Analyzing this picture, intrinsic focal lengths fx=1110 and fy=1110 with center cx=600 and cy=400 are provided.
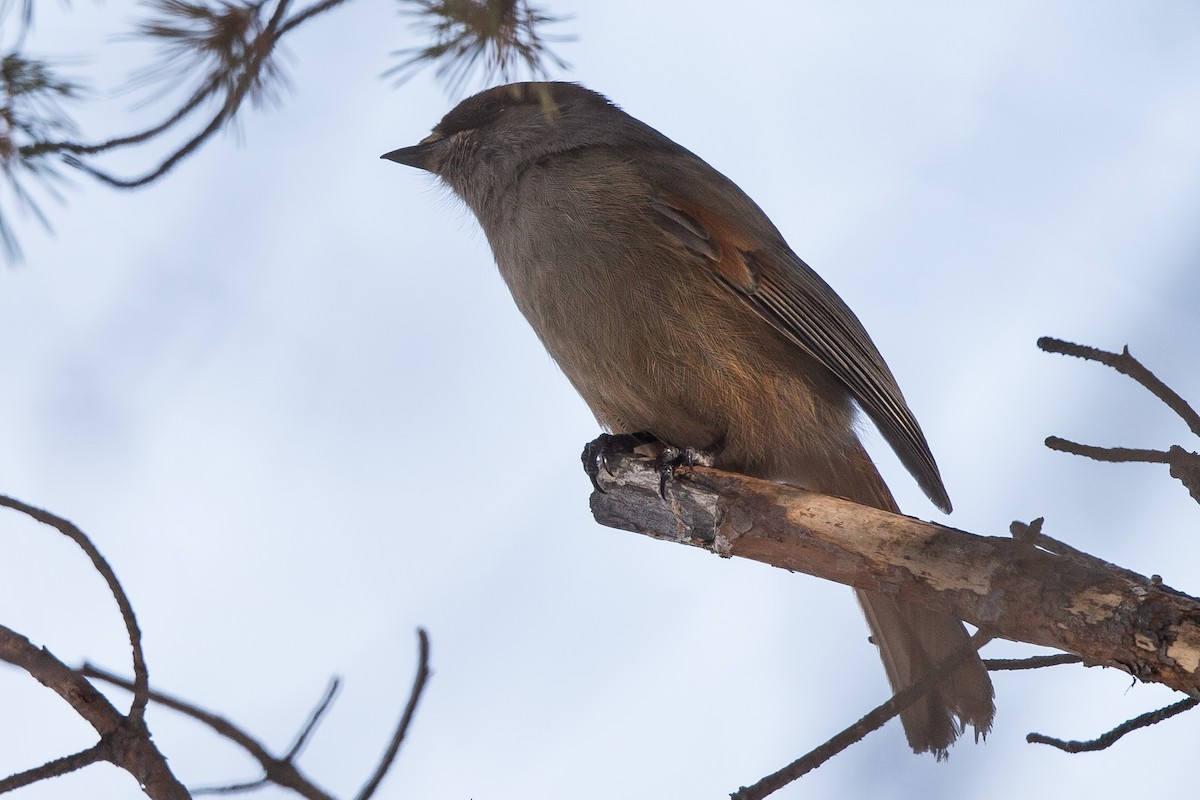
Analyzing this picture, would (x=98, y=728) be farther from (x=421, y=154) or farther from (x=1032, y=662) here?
(x=421, y=154)

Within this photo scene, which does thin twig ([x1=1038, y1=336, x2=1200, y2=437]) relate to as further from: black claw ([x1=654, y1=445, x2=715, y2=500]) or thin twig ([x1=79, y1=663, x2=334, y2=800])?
thin twig ([x1=79, y1=663, x2=334, y2=800])

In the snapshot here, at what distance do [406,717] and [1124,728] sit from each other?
5.19 feet

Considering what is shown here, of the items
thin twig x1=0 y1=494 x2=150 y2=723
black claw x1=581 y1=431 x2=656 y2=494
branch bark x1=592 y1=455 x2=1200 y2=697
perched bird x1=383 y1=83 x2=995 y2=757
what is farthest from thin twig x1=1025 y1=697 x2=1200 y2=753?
thin twig x1=0 y1=494 x2=150 y2=723

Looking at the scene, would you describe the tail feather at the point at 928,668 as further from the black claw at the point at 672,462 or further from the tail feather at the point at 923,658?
the black claw at the point at 672,462

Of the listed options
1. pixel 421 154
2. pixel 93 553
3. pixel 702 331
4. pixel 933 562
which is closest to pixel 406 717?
pixel 93 553

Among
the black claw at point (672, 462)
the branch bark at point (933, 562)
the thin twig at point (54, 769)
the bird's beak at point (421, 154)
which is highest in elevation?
the bird's beak at point (421, 154)

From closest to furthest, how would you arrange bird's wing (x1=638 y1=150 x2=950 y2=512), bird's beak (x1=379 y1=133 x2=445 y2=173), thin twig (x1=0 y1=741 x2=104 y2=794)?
thin twig (x1=0 y1=741 x2=104 y2=794)
bird's wing (x1=638 y1=150 x2=950 y2=512)
bird's beak (x1=379 y1=133 x2=445 y2=173)

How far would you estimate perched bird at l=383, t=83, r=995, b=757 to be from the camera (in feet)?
12.2

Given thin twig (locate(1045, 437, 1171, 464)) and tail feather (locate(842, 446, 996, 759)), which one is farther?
tail feather (locate(842, 446, 996, 759))

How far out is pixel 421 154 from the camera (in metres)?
4.77

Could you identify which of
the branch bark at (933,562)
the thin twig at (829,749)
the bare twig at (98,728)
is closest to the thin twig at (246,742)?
the bare twig at (98,728)

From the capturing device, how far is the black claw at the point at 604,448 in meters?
3.87

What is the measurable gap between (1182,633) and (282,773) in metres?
1.86

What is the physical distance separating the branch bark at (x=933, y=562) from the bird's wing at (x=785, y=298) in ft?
2.16
